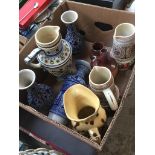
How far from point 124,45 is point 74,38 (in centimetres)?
17

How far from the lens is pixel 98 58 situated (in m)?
0.79

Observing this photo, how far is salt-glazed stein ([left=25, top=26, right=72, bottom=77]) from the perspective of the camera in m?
0.73

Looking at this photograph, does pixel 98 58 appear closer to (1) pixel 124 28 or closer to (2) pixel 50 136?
(1) pixel 124 28

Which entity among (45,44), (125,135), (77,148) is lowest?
(125,135)

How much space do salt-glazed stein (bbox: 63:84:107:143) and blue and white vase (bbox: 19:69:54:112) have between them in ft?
0.40

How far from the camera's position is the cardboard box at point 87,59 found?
686 millimetres

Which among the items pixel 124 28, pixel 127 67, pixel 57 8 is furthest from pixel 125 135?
pixel 57 8

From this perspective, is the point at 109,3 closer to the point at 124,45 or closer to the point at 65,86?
the point at 124,45

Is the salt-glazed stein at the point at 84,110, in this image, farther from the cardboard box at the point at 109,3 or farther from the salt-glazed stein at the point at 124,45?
the cardboard box at the point at 109,3

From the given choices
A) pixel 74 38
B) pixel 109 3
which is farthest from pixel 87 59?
→ pixel 109 3

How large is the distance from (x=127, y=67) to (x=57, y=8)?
300 mm

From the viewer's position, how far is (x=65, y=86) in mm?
779

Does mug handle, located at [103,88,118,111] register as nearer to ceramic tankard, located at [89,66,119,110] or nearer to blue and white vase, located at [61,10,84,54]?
ceramic tankard, located at [89,66,119,110]

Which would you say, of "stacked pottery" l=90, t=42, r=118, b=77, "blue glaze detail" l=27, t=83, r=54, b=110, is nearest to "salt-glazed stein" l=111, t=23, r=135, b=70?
"stacked pottery" l=90, t=42, r=118, b=77
